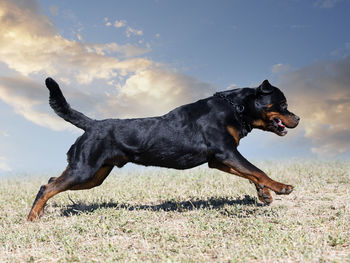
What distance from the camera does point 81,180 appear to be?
5102 millimetres

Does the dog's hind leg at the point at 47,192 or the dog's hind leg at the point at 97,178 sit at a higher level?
the dog's hind leg at the point at 97,178

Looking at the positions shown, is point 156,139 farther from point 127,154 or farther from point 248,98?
point 248,98

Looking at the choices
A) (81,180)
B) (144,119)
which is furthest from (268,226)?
(81,180)

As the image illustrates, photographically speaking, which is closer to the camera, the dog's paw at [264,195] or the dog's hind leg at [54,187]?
the dog's hind leg at [54,187]

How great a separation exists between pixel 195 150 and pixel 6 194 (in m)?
5.01

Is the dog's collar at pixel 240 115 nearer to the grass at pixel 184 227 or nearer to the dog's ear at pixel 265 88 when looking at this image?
the dog's ear at pixel 265 88

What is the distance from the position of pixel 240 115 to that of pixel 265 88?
1.80 ft

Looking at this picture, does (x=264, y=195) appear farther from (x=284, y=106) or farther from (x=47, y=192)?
(x=47, y=192)

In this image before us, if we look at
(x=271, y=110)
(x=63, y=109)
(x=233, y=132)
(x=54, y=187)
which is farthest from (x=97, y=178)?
(x=271, y=110)

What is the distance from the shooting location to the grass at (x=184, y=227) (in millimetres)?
3301

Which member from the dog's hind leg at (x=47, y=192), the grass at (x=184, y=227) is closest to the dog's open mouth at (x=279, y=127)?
the grass at (x=184, y=227)

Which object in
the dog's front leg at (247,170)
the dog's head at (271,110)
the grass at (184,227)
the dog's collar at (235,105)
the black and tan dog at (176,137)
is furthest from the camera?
the dog's head at (271,110)

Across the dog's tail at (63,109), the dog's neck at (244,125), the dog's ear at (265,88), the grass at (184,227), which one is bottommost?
the grass at (184,227)

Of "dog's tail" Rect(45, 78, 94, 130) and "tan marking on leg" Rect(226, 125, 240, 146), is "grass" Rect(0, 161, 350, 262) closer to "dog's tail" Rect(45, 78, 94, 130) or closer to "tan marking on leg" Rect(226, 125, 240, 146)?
"tan marking on leg" Rect(226, 125, 240, 146)
